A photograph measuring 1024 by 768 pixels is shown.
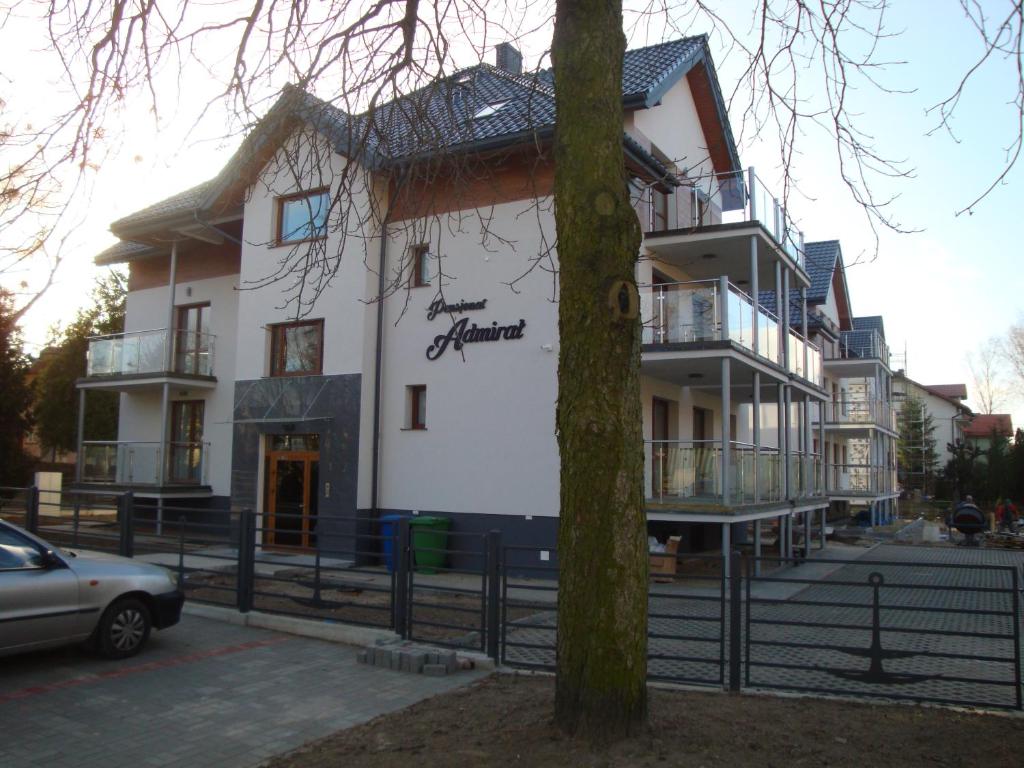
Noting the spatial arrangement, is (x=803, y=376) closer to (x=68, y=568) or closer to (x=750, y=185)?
(x=750, y=185)

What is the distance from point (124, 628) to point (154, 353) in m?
15.0

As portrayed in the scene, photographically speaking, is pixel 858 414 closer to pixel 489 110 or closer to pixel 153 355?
pixel 489 110

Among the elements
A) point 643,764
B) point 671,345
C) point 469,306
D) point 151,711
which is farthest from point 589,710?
point 469,306

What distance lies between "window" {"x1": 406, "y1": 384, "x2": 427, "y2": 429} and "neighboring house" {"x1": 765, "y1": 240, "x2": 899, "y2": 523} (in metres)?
14.8

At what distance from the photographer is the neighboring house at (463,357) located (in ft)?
52.4

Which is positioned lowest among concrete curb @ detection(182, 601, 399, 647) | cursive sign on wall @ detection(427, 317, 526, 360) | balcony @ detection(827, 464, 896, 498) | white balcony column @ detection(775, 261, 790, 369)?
concrete curb @ detection(182, 601, 399, 647)

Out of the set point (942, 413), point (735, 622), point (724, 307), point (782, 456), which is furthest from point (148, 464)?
point (942, 413)

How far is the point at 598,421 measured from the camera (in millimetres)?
5375

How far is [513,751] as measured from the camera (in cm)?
527

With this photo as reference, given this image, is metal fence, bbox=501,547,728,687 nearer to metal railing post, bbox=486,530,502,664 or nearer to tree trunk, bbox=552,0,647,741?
metal railing post, bbox=486,530,502,664

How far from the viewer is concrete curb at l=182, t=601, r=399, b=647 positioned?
29.7 ft

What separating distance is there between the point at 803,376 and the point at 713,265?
12.7 feet

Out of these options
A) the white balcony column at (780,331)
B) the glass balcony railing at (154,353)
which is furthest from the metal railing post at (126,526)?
the white balcony column at (780,331)

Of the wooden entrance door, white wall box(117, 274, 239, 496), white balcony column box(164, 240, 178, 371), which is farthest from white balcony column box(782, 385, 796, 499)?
white balcony column box(164, 240, 178, 371)
